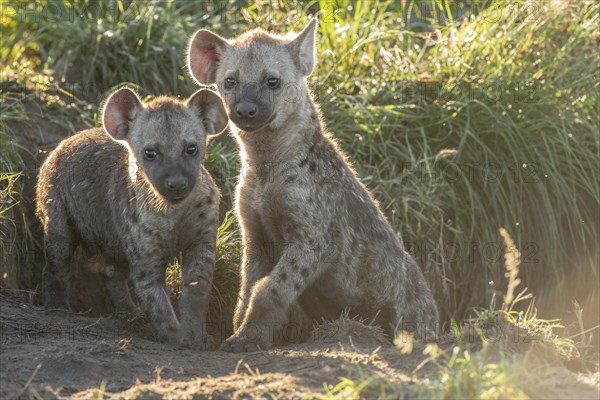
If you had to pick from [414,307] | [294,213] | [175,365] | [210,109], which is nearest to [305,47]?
[210,109]

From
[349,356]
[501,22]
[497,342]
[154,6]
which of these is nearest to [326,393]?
[349,356]

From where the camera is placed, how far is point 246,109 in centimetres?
520

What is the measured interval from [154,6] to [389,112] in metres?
2.41

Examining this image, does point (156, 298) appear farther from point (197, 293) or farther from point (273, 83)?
point (273, 83)

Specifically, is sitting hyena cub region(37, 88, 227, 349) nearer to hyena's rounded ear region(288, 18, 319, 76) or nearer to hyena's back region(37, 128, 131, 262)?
hyena's back region(37, 128, 131, 262)

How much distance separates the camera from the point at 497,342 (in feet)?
14.9

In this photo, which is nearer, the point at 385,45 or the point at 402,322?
the point at 402,322

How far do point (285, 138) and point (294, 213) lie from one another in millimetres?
444

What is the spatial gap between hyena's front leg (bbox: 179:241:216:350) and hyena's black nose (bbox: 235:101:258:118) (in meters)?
0.79

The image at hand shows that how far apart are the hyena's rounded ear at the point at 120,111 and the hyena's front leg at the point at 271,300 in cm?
127

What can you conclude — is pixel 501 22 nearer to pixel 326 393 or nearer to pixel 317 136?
pixel 317 136

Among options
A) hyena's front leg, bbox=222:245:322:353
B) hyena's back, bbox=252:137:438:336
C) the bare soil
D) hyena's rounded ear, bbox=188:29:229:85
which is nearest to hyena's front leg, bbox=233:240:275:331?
hyena's back, bbox=252:137:438:336

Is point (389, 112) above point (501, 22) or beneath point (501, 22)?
beneath

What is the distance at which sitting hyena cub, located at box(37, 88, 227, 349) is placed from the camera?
5.38 meters
